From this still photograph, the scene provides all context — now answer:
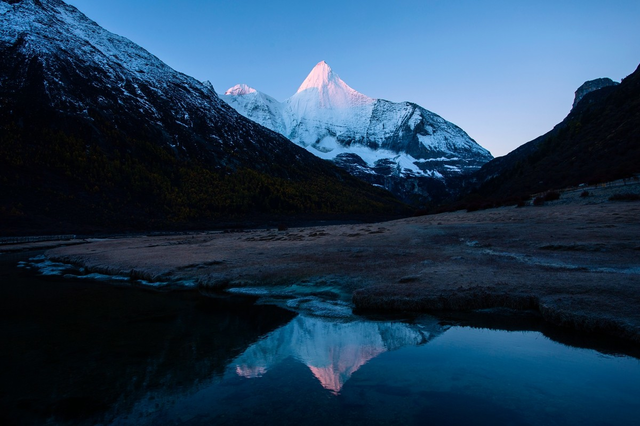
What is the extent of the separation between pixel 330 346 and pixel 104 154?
449 ft

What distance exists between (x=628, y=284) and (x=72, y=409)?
16529mm

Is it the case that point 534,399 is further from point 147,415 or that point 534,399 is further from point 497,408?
point 147,415

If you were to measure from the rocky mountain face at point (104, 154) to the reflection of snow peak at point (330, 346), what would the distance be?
296 feet

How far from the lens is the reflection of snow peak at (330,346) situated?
360 inches

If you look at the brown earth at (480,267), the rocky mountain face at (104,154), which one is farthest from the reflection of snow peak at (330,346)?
the rocky mountain face at (104,154)

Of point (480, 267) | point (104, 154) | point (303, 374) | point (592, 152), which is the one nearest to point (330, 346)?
point (303, 374)

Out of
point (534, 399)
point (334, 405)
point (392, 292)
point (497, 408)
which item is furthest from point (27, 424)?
point (392, 292)

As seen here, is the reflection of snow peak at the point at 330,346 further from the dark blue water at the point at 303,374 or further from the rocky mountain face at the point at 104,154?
the rocky mountain face at the point at 104,154

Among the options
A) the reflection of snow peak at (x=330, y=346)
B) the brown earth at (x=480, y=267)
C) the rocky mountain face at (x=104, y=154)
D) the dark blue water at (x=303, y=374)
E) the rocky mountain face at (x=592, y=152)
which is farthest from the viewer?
the rocky mountain face at (x=104, y=154)

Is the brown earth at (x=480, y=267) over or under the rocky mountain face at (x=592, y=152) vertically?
under

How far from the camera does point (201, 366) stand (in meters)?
9.61

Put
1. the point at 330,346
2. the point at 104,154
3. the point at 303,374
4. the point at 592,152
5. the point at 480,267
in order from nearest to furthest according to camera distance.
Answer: the point at 303,374 → the point at 330,346 → the point at 480,267 → the point at 592,152 → the point at 104,154

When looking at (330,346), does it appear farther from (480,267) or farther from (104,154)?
(104,154)

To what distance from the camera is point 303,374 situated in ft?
29.1
